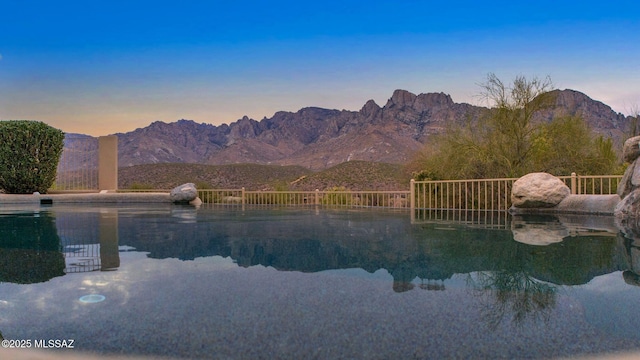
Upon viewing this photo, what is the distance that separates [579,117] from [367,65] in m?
20.2

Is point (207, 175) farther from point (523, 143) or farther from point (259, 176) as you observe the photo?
point (523, 143)

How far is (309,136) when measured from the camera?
6181 cm

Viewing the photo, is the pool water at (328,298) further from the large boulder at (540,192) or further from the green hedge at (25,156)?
the green hedge at (25,156)

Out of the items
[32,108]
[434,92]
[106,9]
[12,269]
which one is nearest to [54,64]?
[32,108]

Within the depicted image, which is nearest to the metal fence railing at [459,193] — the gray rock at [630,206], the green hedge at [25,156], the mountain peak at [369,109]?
the gray rock at [630,206]

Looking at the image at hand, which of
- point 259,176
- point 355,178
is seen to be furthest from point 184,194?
point 259,176

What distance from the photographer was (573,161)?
10.8m

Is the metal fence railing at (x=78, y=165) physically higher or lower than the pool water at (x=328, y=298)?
higher

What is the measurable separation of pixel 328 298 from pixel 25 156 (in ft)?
45.7

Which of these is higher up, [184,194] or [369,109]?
[369,109]

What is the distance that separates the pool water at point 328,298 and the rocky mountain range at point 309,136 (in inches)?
1603

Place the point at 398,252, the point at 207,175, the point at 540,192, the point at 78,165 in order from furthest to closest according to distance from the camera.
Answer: the point at 207,175
the point at 78,165
the point at 540,192
the point at 398,252

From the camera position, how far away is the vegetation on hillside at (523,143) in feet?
35.4

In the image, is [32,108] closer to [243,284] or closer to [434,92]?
[243,284]
